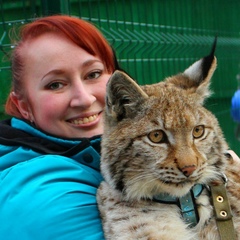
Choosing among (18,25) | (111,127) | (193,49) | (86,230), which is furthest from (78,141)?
(193,49)

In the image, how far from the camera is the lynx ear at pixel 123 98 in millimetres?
2698

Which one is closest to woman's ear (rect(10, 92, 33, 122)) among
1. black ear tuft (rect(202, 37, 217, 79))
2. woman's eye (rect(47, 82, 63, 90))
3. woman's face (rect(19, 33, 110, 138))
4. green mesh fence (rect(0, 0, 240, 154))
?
woman's face (rect(19, 33, 110, 138))

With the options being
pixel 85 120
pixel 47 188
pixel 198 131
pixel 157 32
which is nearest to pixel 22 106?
pixel 85 120

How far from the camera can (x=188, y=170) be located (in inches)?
102

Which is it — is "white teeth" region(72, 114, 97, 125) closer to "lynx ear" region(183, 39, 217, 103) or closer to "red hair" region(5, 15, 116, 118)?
"red hair" region(5, 15, 116, 118)

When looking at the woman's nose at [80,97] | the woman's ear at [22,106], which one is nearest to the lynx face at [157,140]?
the woman's nose at [80,97]

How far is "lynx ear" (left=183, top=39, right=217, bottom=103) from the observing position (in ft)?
9.46

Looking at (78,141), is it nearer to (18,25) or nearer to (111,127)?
(111,127)

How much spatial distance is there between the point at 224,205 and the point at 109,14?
7.08 feet

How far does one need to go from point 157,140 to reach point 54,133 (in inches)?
28.3

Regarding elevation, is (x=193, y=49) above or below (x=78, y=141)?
below

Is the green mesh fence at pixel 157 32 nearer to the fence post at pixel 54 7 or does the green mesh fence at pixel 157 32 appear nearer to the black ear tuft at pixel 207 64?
the fence post at pixel 54 7

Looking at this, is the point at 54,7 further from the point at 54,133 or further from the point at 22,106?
the point at 54,133

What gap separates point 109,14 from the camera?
14.8ft
